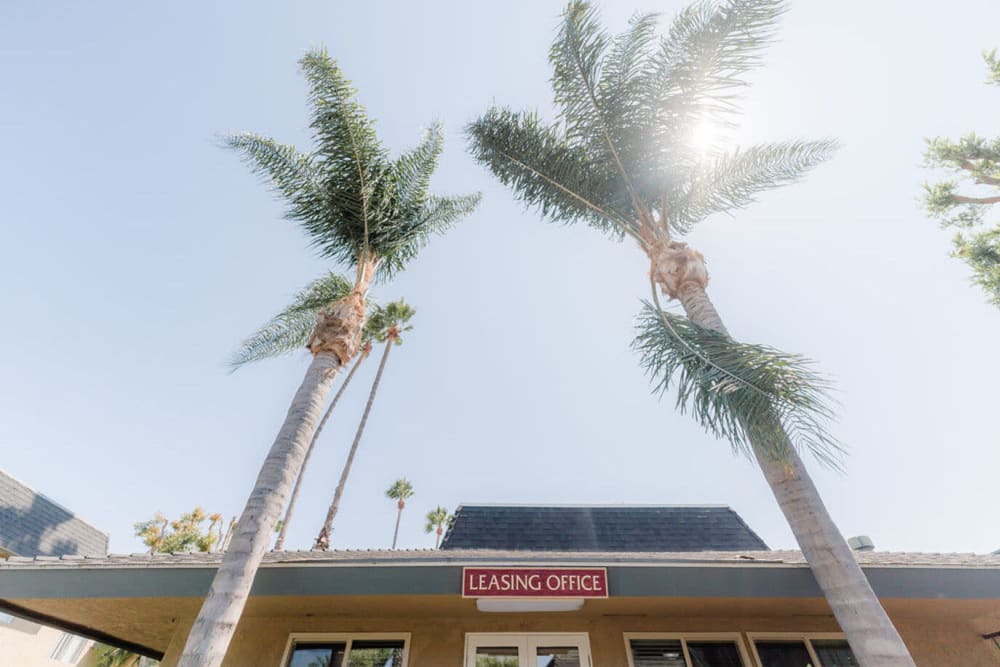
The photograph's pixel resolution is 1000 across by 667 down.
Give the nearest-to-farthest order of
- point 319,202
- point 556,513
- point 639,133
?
point 639,133 → point 319,202 → point 556,513

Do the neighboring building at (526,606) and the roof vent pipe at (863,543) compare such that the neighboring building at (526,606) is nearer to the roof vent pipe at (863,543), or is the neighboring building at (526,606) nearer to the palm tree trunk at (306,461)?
the roof vent pipe at (863,543)

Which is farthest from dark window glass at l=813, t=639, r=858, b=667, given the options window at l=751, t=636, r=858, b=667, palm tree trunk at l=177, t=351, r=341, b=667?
palm tree trunk at l=177, t=351, r=341, b=667

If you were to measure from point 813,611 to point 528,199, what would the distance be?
25.4ft

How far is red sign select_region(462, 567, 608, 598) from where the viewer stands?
4.46 meters

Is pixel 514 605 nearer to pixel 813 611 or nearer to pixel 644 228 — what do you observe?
pixel 813 611

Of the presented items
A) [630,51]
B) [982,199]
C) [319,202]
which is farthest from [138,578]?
[982,199]

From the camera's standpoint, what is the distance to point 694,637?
18.7 ft

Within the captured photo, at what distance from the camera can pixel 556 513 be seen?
593 inches

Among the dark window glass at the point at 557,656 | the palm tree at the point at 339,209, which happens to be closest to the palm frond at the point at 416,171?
the palm tree at the point at 339,209

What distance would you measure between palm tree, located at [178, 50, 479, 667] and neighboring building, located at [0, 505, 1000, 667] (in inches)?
59.1

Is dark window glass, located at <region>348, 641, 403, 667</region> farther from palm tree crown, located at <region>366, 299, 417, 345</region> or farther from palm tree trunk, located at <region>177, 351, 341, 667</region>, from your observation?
palm tree crown, located at <region>366, 299, 417, 345</region>

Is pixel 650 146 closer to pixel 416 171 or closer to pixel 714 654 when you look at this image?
pixel 416 171

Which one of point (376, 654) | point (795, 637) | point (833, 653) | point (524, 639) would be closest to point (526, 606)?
point (524, 639)

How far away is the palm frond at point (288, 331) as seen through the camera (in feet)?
29.9
